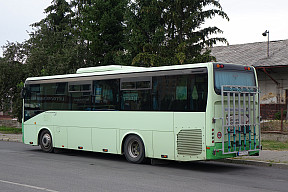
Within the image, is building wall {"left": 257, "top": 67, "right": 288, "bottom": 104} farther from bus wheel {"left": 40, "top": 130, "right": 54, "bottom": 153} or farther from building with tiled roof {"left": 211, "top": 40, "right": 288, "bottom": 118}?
bus wheel {"left": 40, "top": 130, "right": 54, "bottom": 153}

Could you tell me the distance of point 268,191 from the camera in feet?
29.8

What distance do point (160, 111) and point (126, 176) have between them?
2.79 metres

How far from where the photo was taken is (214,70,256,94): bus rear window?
11.9 m

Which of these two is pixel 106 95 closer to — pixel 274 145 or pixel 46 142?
pixel 46 142

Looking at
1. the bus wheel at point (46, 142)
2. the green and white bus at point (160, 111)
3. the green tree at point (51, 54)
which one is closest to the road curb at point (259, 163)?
the green and white bus at point (160, 111)

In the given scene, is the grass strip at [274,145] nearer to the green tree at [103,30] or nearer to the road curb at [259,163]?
the road curb at [259,163]

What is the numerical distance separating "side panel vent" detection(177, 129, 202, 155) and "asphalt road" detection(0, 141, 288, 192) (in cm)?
59

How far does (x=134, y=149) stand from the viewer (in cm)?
1405

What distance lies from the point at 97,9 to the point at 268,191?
69.2 ft

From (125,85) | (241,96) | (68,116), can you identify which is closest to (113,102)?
(125,85)

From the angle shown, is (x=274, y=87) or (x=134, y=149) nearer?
(x=134, y=149)

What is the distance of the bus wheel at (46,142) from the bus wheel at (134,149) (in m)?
4.47

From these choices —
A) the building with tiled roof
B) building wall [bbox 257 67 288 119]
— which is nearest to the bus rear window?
the building with tiled roof

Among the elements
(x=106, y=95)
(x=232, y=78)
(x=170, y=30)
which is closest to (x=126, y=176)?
(x=232, y=78)
